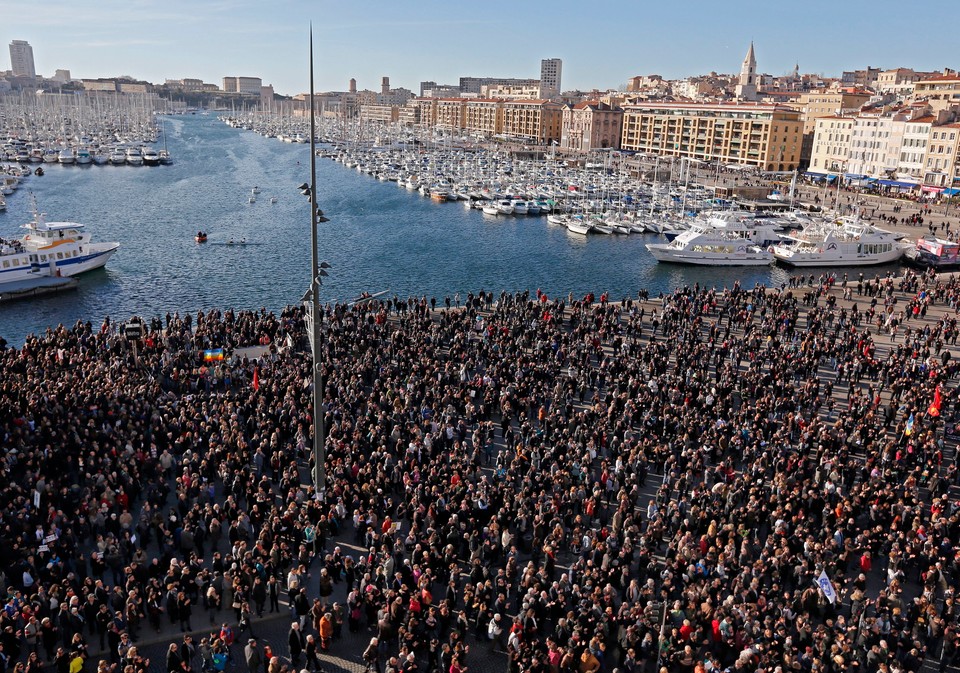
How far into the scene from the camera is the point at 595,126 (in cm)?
13450

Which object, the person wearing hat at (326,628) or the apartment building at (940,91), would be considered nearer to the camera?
the person wearing hat at (326,628)

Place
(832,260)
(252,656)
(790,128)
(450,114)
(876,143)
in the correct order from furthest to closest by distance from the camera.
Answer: (450,114)
(790,128)
(876,143)
(832,260)
(252,656)

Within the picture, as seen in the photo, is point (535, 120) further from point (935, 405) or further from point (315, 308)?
point (315, 308)

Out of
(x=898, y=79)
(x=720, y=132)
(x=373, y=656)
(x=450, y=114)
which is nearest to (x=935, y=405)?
(x=373, y=656)

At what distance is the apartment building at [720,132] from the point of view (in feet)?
347

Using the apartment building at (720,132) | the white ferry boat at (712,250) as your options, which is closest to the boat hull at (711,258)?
the white ferry boat at (712,250)

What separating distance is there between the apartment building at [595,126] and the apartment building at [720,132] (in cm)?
160

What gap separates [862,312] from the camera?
3591 centimetres

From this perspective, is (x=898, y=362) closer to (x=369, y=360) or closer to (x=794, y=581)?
(x=794, y=581)

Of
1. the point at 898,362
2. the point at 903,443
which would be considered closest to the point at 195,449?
the point at 903,443

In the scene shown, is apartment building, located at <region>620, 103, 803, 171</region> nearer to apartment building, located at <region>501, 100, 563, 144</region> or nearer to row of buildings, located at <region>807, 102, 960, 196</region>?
row of buildings, located at <region>807, 102, 960, 196</region>

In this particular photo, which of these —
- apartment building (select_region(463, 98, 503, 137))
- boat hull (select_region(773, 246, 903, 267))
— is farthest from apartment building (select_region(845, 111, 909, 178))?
apartment building (select_region(463, 98, 503, 137))

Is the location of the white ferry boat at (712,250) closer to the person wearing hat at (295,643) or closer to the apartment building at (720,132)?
the person wearing hat at (295,643)

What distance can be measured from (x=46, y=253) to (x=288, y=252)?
1737 centimetres
